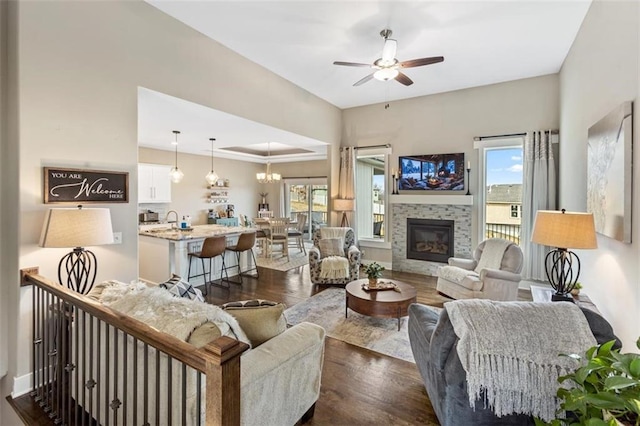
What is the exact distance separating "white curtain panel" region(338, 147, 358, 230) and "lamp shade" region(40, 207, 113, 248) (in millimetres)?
4828

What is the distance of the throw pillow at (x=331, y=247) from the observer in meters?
5.47

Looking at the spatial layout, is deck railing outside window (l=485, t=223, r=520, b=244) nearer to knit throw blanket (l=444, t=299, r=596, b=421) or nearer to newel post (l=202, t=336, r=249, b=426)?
knit throw blanket (l=444, t=299, r=596, b=421)

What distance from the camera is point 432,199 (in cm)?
577

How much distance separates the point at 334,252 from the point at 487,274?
2.54m

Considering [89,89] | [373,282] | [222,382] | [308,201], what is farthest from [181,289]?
[308,201]

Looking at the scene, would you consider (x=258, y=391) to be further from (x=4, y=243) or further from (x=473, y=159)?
(x=473, y=159)

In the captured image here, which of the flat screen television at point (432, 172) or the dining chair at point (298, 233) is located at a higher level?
the flat screen television at point (432, 172)

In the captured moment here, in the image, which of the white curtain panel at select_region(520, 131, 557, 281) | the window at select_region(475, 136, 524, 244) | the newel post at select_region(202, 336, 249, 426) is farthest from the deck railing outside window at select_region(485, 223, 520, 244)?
the newel post at select_region(202, 336, 249, 426)

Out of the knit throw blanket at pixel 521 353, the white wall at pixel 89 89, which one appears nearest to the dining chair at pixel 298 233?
the white wall at pixel 89 89

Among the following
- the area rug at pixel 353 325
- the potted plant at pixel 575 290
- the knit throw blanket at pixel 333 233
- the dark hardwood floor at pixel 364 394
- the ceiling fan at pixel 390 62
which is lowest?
the dark hardwood floor at pixel 364 394

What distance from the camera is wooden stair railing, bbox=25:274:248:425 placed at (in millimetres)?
1164

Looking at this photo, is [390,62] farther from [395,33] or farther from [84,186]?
[84,186]

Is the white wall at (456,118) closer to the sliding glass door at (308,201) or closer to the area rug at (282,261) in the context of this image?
the area rug at (282,261)

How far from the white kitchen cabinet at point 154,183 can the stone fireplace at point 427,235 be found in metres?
5.67
